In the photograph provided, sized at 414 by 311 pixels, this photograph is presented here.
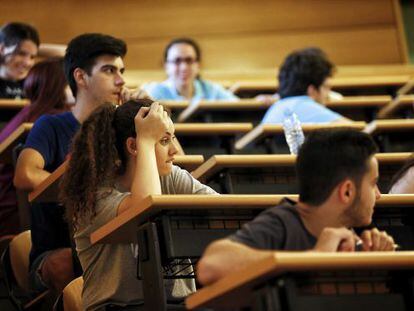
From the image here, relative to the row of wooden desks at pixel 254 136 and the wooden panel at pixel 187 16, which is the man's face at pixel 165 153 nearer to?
the row of wooden desks at pixel 254 136

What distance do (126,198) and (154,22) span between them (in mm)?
4015

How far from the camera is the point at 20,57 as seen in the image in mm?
4500

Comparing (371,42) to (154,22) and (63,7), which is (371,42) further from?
(63,7)

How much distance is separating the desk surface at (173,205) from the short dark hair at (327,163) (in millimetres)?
231

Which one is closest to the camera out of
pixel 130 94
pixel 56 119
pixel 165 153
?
pixel 165 153

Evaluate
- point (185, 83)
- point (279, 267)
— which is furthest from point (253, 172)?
point (185, 83)

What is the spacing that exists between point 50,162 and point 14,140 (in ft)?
1.01

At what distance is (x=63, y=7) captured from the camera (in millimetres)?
6203

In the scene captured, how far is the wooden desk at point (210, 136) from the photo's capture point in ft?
12.2

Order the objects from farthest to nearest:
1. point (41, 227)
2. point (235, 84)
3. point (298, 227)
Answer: point (235, 84)
point (41, 227)
point (298, 227)

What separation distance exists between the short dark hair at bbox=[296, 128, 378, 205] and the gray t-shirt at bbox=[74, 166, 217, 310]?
60 cm

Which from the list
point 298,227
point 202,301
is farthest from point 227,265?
point 298,227

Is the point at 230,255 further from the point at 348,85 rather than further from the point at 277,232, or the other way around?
the point at 348,85

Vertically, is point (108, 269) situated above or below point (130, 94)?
Answer: below
